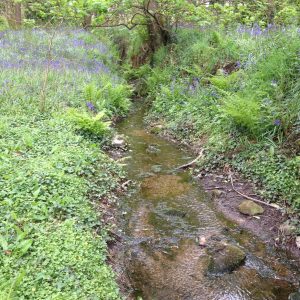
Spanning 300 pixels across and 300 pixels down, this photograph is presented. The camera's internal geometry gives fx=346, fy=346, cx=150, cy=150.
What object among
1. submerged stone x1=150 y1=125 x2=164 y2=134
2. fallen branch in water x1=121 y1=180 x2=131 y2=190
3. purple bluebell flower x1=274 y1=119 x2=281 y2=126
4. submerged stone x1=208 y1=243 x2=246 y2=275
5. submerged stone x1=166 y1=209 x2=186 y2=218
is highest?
purple bluebell flower x1=274 y1=119 x2=281 y2=126

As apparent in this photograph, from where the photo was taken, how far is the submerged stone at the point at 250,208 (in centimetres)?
501

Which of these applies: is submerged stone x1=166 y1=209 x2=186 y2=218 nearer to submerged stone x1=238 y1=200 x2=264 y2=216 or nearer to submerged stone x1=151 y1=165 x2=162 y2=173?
submerged stone x1=238 y1=200 x2=264 y2=216

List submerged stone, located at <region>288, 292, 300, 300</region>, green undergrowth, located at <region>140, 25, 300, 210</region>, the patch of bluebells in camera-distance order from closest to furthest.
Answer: submerged stone, located at <region>288, 292, 300, 300</region> < green undergrowth, located at <region>140, 25, 300, 210</region> < the patch of bluebells

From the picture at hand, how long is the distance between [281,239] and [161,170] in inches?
104

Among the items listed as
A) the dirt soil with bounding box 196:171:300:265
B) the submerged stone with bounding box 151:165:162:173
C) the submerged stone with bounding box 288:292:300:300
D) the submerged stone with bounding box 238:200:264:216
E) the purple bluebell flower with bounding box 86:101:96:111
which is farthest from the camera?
the purple bluebell flower with bounding box 86:101:96:111

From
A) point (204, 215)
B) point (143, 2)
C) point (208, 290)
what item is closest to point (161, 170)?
point (204, 215)

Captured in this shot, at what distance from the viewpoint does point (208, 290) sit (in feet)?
11.9

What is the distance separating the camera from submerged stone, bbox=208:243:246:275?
3932mm

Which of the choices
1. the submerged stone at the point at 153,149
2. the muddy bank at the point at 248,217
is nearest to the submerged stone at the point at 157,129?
the submerged stone at the point at 153,149

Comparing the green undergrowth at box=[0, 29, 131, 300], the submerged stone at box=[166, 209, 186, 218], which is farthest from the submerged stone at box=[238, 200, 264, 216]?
the green undergrowth at box=[0, 29, 131, 300]

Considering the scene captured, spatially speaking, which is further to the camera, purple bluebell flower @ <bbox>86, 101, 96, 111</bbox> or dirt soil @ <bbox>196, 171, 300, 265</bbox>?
purple bluebell flower @ <bbox>86, 101, 96, 111</bbox>

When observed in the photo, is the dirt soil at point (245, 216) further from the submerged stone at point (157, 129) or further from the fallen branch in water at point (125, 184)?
the submerged stone at point (157, 129)

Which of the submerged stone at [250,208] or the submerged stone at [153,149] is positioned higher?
the submerged stone at [250,208]

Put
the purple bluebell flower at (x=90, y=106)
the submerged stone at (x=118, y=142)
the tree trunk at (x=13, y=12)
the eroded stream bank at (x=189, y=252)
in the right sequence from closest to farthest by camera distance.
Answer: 1. the eroded stream bank at (x=189, y=252)
2. the submerged stone at (x=118, y=142)
3. the purple bluebell flower at (x=90, y=106)
4. the tree trunk at (x=13, y=12)
